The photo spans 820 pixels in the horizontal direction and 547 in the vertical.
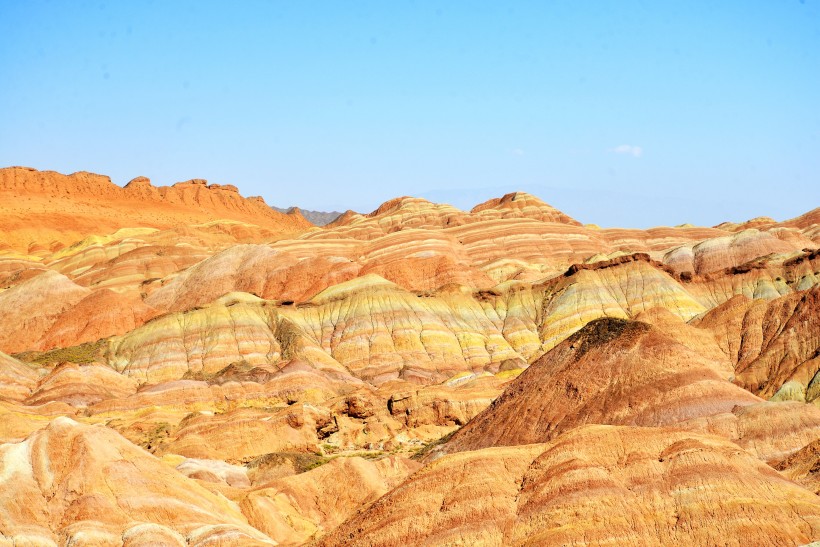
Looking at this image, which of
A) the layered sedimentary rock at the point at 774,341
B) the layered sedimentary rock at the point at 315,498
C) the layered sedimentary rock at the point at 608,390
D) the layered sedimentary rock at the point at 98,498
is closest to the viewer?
the layered sedimentary rock at the point at 98,498

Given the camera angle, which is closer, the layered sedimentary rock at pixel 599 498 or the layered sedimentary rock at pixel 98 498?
the layered sedimentary rock at pixel 599 498

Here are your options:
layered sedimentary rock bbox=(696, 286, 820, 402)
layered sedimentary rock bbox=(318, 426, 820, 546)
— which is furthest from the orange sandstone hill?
layered sedimentary rock bbox=(696, 286, 820, 402)

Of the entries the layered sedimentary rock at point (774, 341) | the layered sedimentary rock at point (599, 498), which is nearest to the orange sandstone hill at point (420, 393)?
the layered sedimentary rock at point (599, 498)

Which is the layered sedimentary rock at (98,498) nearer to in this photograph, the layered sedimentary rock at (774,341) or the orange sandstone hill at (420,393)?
the orange sandstone hill at (420,393)

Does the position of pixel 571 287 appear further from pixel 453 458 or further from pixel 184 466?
pixel 453 458

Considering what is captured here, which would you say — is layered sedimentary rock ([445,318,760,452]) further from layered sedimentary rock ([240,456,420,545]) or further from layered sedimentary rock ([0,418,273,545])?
layered sedimentary rock ([0,418,273,545])

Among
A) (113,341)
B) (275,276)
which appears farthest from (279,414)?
(275,276)

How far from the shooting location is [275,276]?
500 ft

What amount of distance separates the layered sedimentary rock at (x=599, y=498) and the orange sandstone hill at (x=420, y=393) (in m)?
0.07

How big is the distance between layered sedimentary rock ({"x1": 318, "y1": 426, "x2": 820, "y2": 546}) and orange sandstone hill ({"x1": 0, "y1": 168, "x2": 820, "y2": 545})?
66 mm

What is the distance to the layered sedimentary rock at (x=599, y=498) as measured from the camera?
26875 millimetres

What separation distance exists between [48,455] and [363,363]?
7558 centimetres

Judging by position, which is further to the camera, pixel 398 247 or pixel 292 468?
pixel 398 247

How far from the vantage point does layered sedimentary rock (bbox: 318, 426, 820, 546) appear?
26.9 metres
